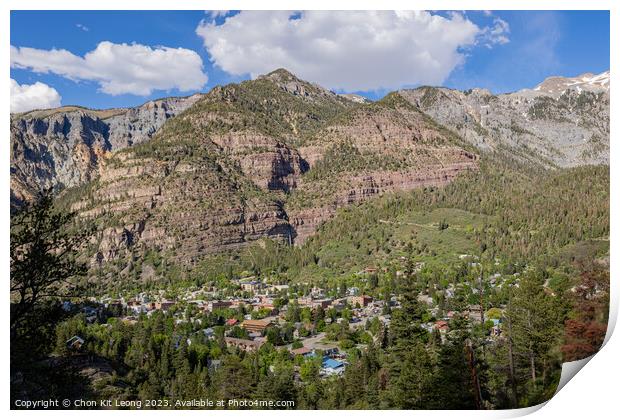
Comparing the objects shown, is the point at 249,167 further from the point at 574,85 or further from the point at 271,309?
the point at 574,85

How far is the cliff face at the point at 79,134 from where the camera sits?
127 meters

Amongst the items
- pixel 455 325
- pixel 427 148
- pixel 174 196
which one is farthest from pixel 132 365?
pixel 427 148

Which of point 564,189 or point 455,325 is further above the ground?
point 564,189

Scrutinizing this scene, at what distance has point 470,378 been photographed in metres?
15.6

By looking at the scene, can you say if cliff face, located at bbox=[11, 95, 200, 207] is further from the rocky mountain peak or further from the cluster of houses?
the rocky mountain peak

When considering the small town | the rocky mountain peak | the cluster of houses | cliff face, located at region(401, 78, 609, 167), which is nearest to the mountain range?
the cluster of houses

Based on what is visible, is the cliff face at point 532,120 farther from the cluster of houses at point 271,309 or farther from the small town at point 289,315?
the small town at point 289,315

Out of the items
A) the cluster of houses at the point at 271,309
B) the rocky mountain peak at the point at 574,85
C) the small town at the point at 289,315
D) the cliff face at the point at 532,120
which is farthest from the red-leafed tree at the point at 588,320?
the rocky mountain peak at the point at 574,85

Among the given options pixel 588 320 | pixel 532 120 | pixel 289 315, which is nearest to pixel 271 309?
pixel 289 315

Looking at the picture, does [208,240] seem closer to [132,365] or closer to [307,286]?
[307,286]

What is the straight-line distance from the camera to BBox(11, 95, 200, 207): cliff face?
127375mm

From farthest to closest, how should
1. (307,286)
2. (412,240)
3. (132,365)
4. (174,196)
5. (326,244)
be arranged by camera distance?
(174,196)
(326,244)
(412,240)
(307,286)
(132,365)

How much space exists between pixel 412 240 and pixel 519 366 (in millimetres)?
44504

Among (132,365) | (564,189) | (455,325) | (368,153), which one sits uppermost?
(368,153)
